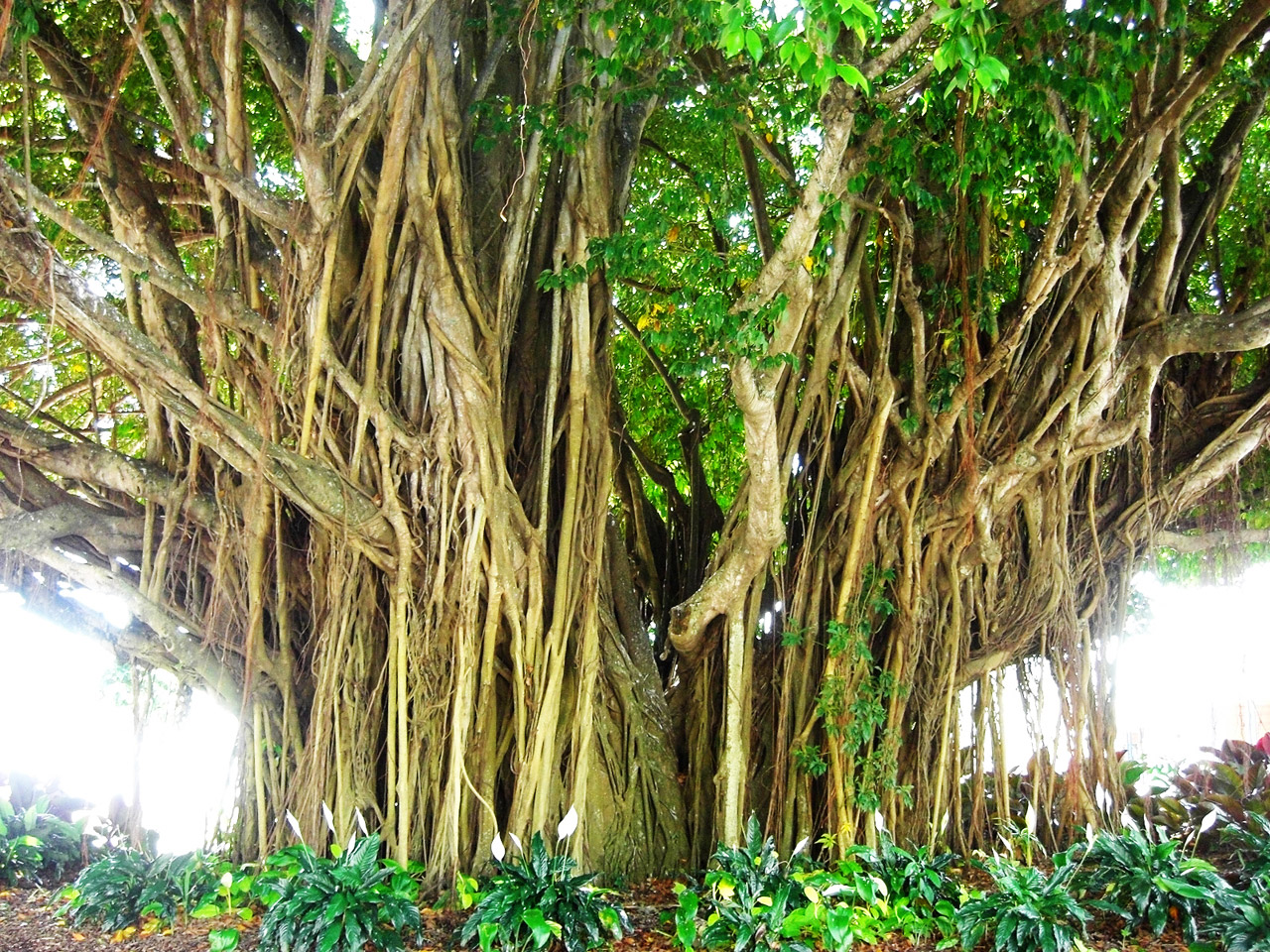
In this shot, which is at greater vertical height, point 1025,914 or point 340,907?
point 340,907

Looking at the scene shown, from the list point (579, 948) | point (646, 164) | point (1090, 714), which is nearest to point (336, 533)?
point (579, 948)

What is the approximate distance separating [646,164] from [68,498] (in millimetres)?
3050

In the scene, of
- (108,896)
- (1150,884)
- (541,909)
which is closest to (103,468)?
(108,896)

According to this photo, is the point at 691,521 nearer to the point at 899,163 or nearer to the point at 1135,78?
the point at 899,163

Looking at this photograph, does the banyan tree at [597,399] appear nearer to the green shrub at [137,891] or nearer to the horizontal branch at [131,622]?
the horizontal branch at [131,622]

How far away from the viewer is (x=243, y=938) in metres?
3.21

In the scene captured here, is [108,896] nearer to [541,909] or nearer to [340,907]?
[340,907]

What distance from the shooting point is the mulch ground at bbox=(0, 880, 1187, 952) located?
10.4ft

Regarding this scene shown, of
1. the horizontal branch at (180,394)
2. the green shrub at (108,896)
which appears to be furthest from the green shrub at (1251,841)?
the green shrub at (108,896)

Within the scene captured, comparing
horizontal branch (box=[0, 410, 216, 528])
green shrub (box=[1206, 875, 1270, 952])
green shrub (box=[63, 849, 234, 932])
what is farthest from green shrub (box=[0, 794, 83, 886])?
green shrub (box=[1206, 875, 1270, 952])

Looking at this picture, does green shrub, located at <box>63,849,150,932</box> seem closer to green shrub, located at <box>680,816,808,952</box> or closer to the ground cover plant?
the ground cover plant

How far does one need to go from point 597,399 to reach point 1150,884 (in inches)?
98.3

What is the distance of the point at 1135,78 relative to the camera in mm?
3529

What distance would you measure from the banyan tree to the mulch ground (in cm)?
33
